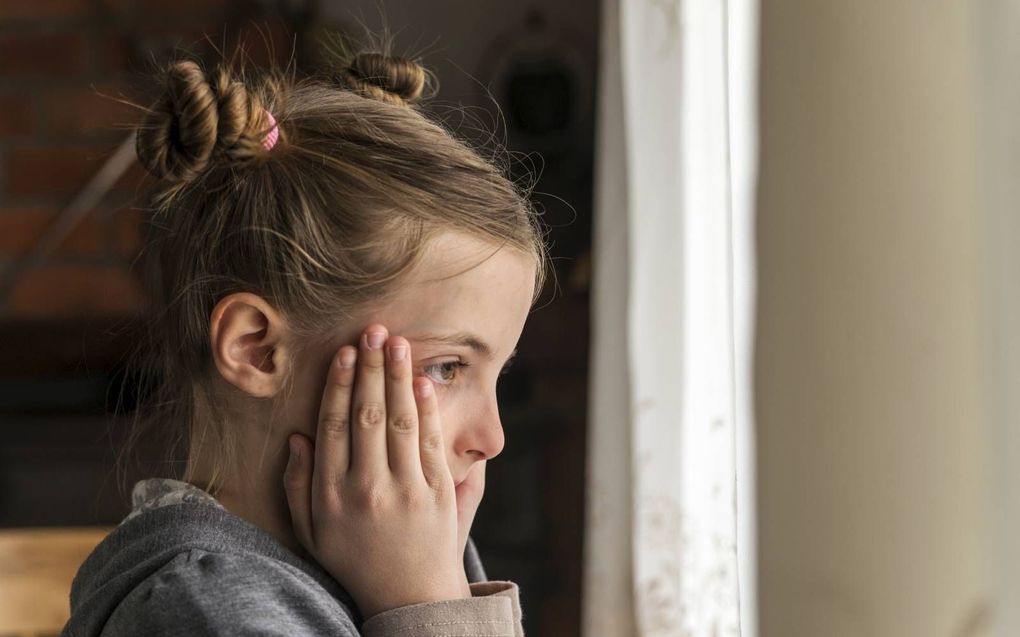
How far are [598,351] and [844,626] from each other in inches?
32.2

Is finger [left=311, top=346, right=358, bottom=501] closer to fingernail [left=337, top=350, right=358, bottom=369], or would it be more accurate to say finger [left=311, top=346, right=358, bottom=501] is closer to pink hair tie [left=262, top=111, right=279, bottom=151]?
fingernail [left=337, top=350, right=358, bottom=369]

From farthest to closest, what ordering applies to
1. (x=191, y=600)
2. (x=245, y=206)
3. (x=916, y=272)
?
(x=916, y=272) → (x=245, y=206) → (x=191, y=600)

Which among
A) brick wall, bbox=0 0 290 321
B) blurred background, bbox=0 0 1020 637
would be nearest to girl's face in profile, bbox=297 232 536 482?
blurred background, bbox=0 0 1020 637

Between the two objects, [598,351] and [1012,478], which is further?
[598,351]

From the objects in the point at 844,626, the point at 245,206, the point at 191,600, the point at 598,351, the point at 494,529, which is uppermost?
the point at 245,206

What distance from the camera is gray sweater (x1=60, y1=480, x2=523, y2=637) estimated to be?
634mm

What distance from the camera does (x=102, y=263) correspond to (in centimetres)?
247

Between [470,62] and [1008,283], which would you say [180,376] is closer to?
[1008,283]

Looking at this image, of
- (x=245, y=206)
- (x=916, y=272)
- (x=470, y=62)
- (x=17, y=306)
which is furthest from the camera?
(x=470, y=62)

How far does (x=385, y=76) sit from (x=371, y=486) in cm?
34

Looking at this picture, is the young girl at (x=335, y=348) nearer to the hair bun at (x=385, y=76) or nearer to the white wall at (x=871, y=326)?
the hair bun at (x=385, y=76)

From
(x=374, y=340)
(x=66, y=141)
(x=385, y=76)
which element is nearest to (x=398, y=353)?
(x=374, y=340)

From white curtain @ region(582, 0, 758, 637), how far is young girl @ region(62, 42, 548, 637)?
66 cm

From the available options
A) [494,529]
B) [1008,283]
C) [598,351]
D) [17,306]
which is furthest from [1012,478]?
[17,306]
